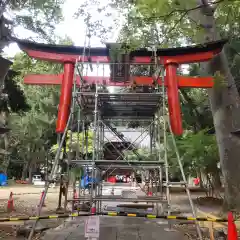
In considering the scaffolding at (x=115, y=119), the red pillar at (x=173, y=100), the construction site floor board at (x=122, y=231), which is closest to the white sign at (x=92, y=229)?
the construction site floor board at (x=122, y=231)

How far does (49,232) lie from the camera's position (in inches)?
325

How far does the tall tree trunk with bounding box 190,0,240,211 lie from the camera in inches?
405

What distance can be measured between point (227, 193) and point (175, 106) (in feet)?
12.0

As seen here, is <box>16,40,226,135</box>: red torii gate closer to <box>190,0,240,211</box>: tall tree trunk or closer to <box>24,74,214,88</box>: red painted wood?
<box>24,74,214,88</box>: red painted wood

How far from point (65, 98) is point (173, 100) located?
3664 mm

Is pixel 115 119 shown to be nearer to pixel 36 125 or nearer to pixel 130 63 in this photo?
pixel 130 63

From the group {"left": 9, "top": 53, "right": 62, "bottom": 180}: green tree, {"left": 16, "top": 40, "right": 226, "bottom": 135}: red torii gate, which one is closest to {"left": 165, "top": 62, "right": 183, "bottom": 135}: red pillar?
{"left": 16, "top": 40, "right": 226, "bottom": 135}: red torii gate

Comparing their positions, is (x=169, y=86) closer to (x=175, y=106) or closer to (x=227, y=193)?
(x=175, y=106)

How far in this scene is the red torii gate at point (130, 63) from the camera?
9.91m

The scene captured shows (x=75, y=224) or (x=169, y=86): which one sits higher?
(x=169, y=86)

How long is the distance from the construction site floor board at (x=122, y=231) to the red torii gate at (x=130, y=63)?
3.02 metres

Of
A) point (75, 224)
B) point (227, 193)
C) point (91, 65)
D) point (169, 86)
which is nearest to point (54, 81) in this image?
point (91, 65)

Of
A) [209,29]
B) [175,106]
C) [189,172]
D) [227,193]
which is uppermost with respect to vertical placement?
[209,29]

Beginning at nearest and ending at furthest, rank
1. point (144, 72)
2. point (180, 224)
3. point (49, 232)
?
point (49, 232)
point (180, 224)
point (144, 72)
